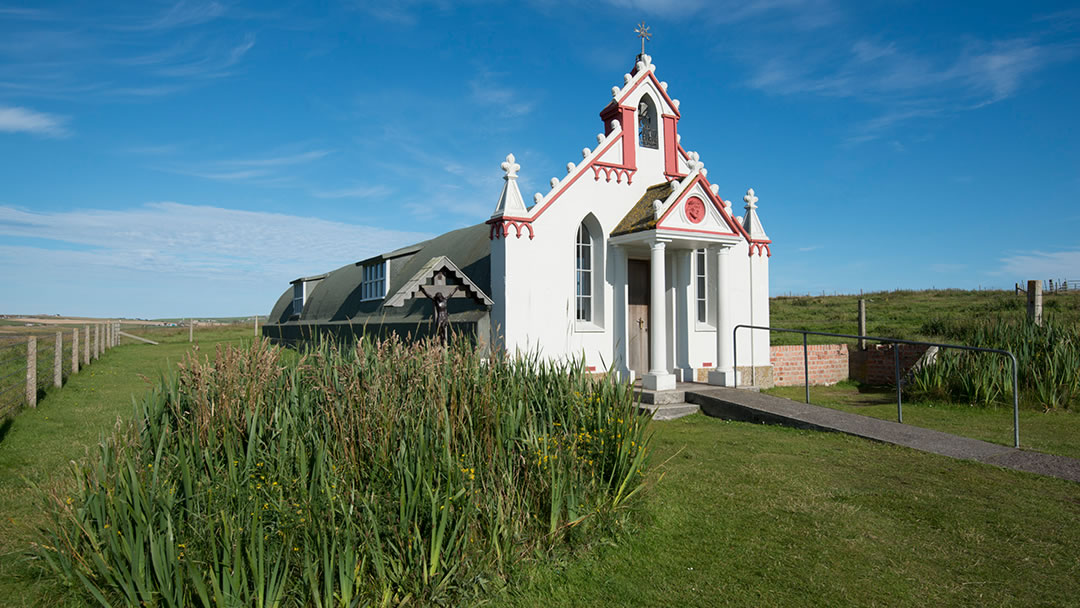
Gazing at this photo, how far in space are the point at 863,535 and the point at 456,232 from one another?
14.4 m

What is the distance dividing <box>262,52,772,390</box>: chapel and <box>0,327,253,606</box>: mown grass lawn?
468 centimetres

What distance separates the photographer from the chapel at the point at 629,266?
1216 centimetres

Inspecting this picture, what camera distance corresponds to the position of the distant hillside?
83.7 feet

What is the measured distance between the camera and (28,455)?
8211 millimetres

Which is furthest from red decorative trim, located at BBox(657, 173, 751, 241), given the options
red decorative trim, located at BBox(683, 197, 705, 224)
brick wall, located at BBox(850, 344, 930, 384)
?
brick wall, located at BBox(850, 344, 930, 384)

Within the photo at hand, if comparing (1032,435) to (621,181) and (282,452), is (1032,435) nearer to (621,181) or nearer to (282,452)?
(621,181)

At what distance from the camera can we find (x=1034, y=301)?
14.3 metres

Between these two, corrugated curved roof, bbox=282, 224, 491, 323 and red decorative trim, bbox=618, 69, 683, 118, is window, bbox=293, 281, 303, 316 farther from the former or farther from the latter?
red decorative trim, bbox=618, 69, 683, 118

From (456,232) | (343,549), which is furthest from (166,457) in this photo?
(456,232)

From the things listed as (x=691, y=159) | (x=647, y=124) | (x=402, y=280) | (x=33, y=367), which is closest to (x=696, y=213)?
(x=691, y=159)

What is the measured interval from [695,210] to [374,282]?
33.7ft

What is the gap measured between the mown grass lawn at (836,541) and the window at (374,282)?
12.5 meters

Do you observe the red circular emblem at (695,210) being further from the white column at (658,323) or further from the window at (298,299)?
the window at (298,299)

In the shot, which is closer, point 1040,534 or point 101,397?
point 1040,534
